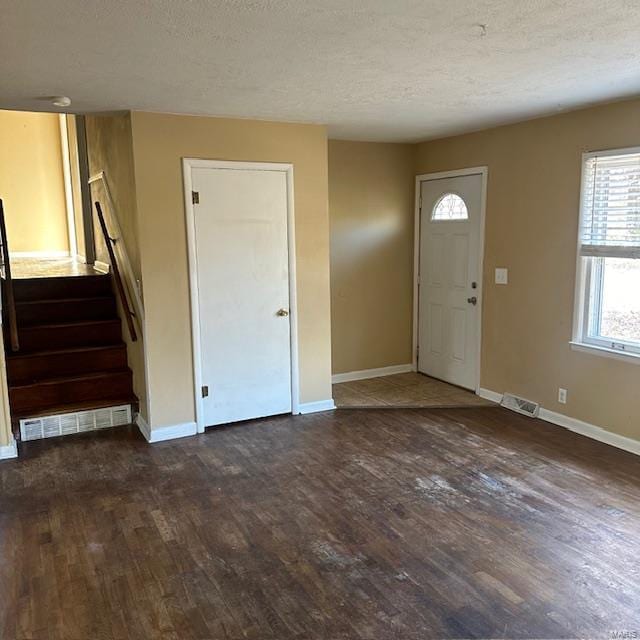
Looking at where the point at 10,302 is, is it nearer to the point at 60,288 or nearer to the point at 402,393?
the point at 60,288

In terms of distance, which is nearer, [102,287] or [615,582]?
[615,582]

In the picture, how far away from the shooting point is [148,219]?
13.2 feet

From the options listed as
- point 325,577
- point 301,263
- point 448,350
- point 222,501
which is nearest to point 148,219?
point 301,263

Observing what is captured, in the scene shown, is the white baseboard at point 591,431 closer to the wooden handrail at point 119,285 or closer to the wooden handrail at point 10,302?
the wooden handrail at point 119,285

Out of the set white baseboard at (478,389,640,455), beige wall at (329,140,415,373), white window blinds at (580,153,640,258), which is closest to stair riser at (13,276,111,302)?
beige wall at (329,140,415,373)

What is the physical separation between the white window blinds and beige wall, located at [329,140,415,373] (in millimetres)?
2058

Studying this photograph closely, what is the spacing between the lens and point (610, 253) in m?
3.95

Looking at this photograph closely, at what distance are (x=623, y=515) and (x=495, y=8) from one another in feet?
8.55

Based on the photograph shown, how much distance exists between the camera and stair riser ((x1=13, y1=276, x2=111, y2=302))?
5.14 m

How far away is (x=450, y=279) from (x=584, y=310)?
4.93 feet

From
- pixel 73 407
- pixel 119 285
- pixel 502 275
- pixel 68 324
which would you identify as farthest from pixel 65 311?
pixel 502 275

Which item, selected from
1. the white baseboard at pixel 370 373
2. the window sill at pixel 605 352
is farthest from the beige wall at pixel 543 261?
the white baseboard at pixel 370 373

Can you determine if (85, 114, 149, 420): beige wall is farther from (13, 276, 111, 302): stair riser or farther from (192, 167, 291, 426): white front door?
(13, 276, 111, 302): stair riser

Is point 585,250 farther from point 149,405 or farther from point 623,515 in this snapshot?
point 149,405
